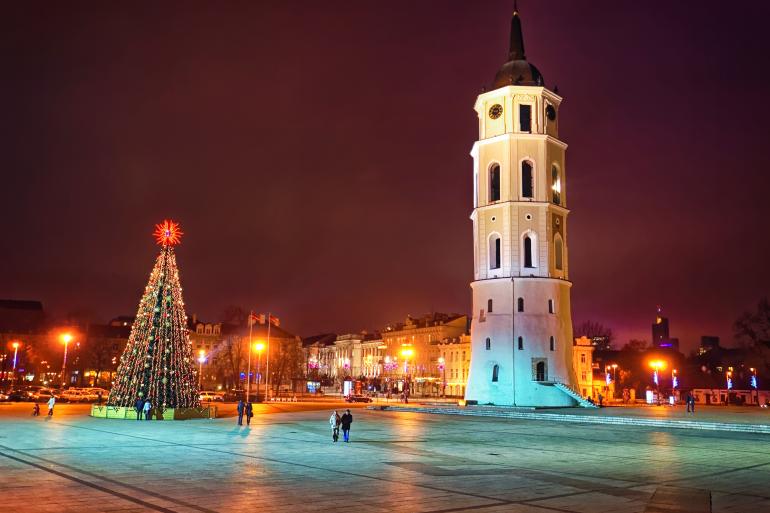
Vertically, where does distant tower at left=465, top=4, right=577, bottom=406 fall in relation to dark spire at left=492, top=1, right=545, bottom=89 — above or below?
below

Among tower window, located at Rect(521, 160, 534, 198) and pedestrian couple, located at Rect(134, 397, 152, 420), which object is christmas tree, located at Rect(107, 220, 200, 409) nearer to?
pedestrian couple, located at Rect(134, 397, 152, 420)

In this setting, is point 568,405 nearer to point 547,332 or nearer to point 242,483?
point 547,332

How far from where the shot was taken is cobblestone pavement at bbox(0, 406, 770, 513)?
540 inches

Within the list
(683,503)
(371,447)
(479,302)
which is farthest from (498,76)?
(683,503)

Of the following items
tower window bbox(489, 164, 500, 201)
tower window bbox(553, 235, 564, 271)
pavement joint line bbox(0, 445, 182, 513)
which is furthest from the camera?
tower window bbox(489, 164, 500, 201)

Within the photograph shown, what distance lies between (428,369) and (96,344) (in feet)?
184

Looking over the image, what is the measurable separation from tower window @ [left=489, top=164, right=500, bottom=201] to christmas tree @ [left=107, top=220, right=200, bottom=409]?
93.3 ft

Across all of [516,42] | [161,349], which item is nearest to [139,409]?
[161,349]

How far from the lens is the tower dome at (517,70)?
58688 millimetres

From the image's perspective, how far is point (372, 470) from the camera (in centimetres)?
1825

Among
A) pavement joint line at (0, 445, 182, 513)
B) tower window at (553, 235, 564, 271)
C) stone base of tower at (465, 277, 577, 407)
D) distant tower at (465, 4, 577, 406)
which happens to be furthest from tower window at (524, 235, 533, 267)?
pavement joint line at (0, 445, 182, 513)

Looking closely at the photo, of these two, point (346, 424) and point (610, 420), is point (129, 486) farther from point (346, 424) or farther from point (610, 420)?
point (610, 420)

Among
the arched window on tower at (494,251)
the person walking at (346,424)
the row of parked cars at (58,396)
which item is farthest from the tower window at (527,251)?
the row of parked cars at (58,396)

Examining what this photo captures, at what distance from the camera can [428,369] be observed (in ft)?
426
